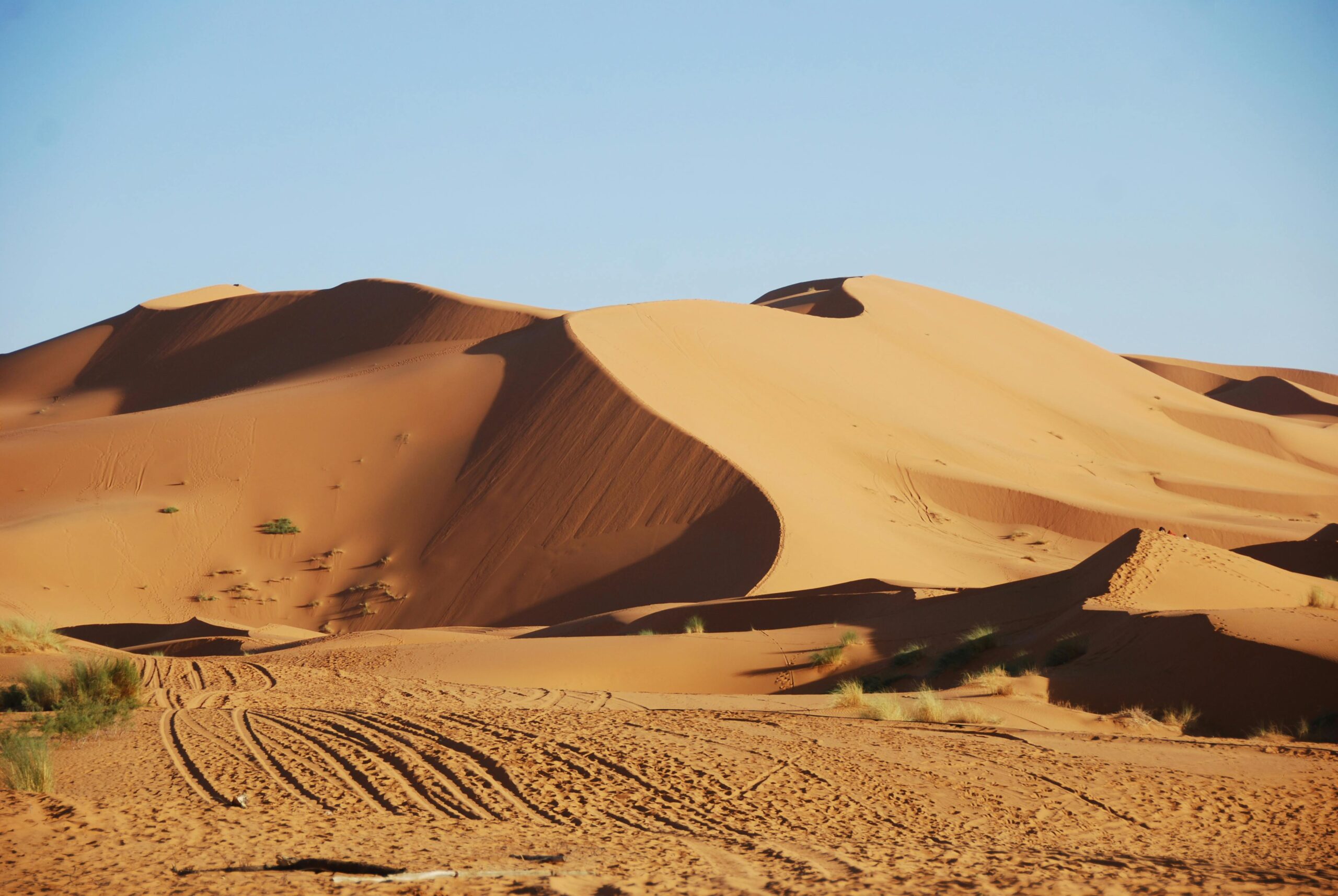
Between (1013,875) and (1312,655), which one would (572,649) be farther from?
(1013,875)

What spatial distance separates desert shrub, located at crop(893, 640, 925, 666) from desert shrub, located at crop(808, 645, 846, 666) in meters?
0.76

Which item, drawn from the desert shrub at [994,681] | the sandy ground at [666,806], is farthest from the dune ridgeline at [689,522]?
the sandy ground at [666,806]

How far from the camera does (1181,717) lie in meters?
11.8

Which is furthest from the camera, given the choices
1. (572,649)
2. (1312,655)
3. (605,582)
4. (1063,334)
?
(1063,334)

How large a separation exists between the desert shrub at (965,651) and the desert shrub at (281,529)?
20.2 metres

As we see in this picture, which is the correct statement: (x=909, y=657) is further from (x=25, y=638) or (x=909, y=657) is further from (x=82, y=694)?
(x=25, y=638)

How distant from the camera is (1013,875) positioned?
5.37 metres

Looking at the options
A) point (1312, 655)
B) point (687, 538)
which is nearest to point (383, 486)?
point (687, 538)

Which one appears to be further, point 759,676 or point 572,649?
point 572,649

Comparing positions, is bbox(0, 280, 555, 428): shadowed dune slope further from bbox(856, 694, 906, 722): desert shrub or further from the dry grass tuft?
Answer: bbox(856, 694, 906, 722): desert shrub

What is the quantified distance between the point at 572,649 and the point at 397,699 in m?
5.14

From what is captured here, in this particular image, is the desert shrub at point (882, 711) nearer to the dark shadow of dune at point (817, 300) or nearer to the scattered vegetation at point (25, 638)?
the scattered vegetation at point (25, 638)

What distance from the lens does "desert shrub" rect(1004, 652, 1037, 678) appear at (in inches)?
542

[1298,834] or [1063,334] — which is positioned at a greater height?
[1063,334]
